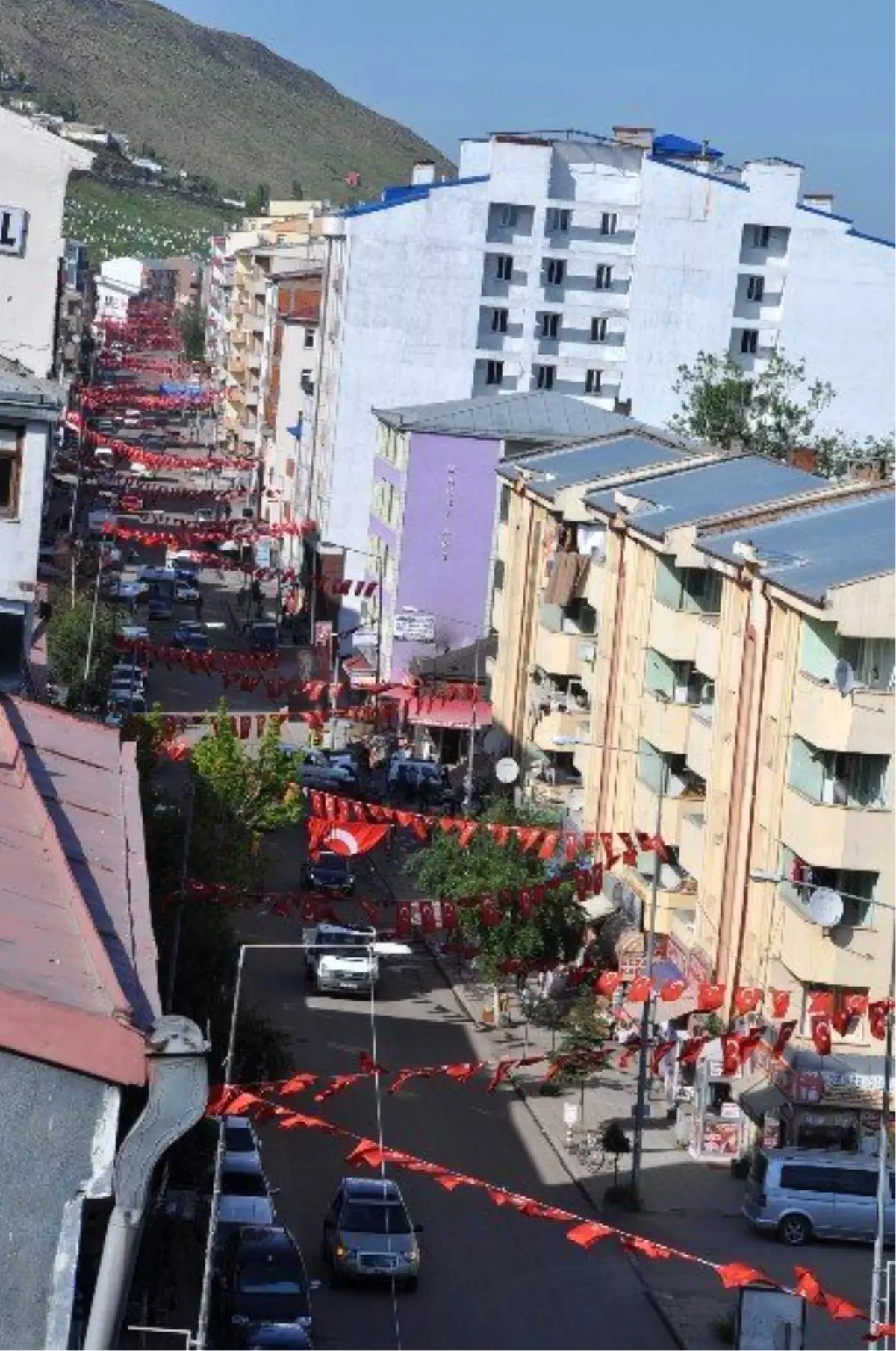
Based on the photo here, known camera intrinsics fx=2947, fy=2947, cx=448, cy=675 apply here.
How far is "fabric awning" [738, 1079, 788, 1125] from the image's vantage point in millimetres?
39000

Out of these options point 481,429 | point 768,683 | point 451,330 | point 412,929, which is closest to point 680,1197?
point 768,683

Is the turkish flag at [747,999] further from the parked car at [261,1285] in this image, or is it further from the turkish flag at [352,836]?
the parked car at [261,1285]

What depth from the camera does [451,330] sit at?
9044 centimetres

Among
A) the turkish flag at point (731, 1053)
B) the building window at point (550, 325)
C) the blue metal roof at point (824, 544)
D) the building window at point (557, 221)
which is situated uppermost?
the building window at point (557, 221)

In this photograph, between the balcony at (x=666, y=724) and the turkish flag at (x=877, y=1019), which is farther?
the balcony at (x=666, y=724)

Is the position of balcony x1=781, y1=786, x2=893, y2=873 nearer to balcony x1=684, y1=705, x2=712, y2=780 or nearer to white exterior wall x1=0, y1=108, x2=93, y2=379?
balcony x1=684, y1=705, x2=712, y2=780

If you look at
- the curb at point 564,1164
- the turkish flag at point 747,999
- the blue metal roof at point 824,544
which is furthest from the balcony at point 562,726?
the turkish flag at point 747,999

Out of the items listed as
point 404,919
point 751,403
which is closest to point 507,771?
point 404,919

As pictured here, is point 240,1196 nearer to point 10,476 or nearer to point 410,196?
point 10,476

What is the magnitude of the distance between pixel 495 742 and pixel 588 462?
657 cm

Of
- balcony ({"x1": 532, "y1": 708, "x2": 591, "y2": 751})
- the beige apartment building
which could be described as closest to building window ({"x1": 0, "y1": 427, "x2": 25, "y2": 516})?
the beige apartment building

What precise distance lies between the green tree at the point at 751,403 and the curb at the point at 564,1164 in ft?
118

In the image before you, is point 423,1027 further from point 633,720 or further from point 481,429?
point 481,429

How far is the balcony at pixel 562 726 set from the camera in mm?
57219
